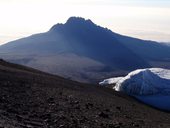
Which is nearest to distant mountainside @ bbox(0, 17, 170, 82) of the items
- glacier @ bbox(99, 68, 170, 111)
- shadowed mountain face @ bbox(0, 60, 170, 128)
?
glacier @ bbox(99, 68, 170, 111)

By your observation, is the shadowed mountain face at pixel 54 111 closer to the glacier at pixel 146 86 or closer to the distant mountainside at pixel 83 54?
the glacier at pixel 146 86

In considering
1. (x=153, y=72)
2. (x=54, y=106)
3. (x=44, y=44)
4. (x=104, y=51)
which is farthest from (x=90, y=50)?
(x=54, y=106)

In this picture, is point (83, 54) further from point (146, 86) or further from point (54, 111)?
point (54, 111)

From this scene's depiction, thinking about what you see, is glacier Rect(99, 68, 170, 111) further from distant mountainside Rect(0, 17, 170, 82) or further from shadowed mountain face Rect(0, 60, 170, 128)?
distant mountainside Rect(0, 17, 170, 82)

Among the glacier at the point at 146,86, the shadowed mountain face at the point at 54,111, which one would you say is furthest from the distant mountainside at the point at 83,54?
the shadowed mountain face at the point at 54,111

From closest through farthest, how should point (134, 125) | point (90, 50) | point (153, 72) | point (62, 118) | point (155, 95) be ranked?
point (62, 118)
point (134, 125)
point (155, 95)
point (153, 72)
point (90, 50)

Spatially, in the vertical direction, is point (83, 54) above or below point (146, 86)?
above

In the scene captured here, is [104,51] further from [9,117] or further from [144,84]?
[9,117]

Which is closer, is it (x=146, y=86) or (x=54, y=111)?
(x=54, y=111)

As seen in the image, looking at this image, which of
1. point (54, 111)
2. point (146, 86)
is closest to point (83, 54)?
point (146, 86)

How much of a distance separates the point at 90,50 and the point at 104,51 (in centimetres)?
506

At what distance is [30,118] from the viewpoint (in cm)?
1678

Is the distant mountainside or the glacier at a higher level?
the distant mountainside

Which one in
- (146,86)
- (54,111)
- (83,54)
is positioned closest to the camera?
(54,111)
